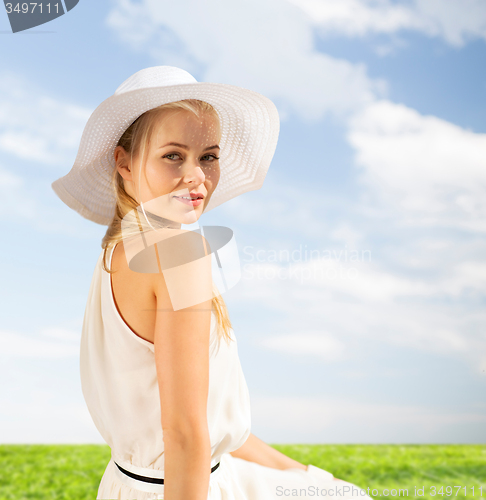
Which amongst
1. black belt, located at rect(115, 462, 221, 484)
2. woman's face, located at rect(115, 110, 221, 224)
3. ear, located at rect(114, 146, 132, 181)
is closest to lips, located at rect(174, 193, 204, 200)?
woman's face, located at rect(115, 110, 221, 224)

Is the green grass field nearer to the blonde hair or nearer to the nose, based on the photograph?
the blonde hair

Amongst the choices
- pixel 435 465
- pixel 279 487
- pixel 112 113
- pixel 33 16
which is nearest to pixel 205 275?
pixel 112 113

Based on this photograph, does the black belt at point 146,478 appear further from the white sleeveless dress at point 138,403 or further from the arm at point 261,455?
the arm at point 261,455

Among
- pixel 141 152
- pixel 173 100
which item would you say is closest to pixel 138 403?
pixel 141 152

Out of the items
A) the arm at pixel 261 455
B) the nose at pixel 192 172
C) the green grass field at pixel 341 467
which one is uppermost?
the nose at pixel 192 172

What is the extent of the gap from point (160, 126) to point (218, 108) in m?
0.20

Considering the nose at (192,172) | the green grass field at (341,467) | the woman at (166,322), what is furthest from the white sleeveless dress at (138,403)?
the green grass field at (341,467)

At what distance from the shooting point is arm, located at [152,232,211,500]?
702 mm

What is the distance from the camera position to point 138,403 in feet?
2.88

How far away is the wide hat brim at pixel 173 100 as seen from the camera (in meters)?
0.96

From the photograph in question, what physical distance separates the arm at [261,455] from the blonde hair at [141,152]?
0.33 metres

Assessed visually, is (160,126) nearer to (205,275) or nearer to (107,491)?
(205,275)

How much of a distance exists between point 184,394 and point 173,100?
57 centimetres

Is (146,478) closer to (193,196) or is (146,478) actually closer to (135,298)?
(135,298)
